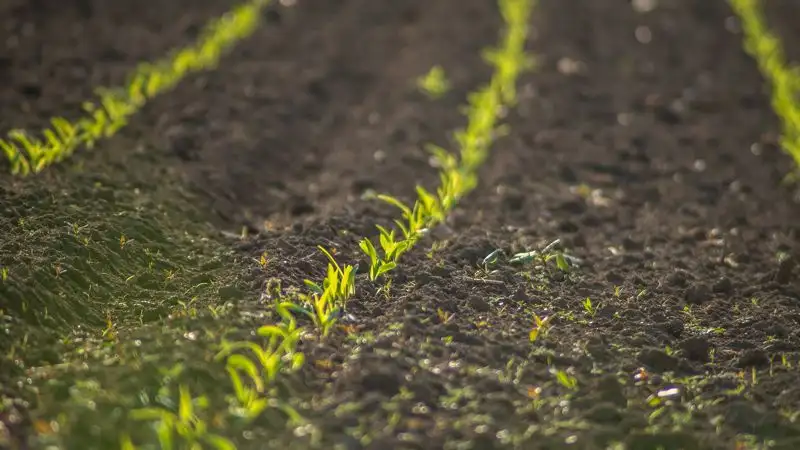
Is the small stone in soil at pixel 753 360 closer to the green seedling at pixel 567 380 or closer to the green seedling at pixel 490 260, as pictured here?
the green seedling at pixel 567 380

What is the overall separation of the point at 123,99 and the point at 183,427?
3.65 metres

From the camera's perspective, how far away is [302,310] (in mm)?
3072

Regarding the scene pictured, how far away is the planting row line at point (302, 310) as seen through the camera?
247cm

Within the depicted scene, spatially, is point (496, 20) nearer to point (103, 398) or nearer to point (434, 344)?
point (434, 344)

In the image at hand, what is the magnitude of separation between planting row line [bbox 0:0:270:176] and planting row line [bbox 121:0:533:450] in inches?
61.3

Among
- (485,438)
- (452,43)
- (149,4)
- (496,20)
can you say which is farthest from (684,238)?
(149,4)

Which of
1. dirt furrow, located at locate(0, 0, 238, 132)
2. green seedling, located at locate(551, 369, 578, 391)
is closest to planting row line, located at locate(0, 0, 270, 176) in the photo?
dirt furrow, located at locate(0, 0, 238, 132)

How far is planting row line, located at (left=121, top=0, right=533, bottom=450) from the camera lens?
2.47 meters

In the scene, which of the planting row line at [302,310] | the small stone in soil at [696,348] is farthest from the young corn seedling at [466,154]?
the small stone in soil at [696,348]

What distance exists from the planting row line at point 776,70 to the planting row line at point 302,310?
6.52 ft

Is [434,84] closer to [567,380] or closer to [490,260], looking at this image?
[490,260]

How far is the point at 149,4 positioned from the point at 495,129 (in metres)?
3.88

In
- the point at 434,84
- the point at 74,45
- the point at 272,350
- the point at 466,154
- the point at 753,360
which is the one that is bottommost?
the point at 753,360

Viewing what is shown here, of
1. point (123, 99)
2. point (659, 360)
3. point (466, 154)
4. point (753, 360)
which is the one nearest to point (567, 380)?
point (659, 360)
